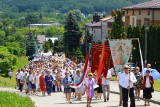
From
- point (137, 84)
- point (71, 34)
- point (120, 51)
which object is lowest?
point (71, 34)

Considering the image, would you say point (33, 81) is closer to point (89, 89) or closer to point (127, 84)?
point (89, 89)

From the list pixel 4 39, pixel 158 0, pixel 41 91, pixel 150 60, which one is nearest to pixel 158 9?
pixel 158 0

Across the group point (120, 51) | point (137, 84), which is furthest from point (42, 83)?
point (137, 84)

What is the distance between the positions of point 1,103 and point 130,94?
19.3 feet

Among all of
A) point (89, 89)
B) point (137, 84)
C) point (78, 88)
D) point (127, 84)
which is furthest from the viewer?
point (78, 88)

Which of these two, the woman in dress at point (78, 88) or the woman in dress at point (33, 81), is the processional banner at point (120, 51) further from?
the woman in dress at point (33, 81)

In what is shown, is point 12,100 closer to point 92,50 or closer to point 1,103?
point 1,103

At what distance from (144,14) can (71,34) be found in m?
44.3

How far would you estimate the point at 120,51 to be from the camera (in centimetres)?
2777

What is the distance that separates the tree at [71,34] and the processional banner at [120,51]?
89.3m

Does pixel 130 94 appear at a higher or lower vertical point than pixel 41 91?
higher

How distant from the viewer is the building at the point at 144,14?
237ft

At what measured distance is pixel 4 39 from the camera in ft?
582

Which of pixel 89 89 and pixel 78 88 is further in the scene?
pixel 78 88
